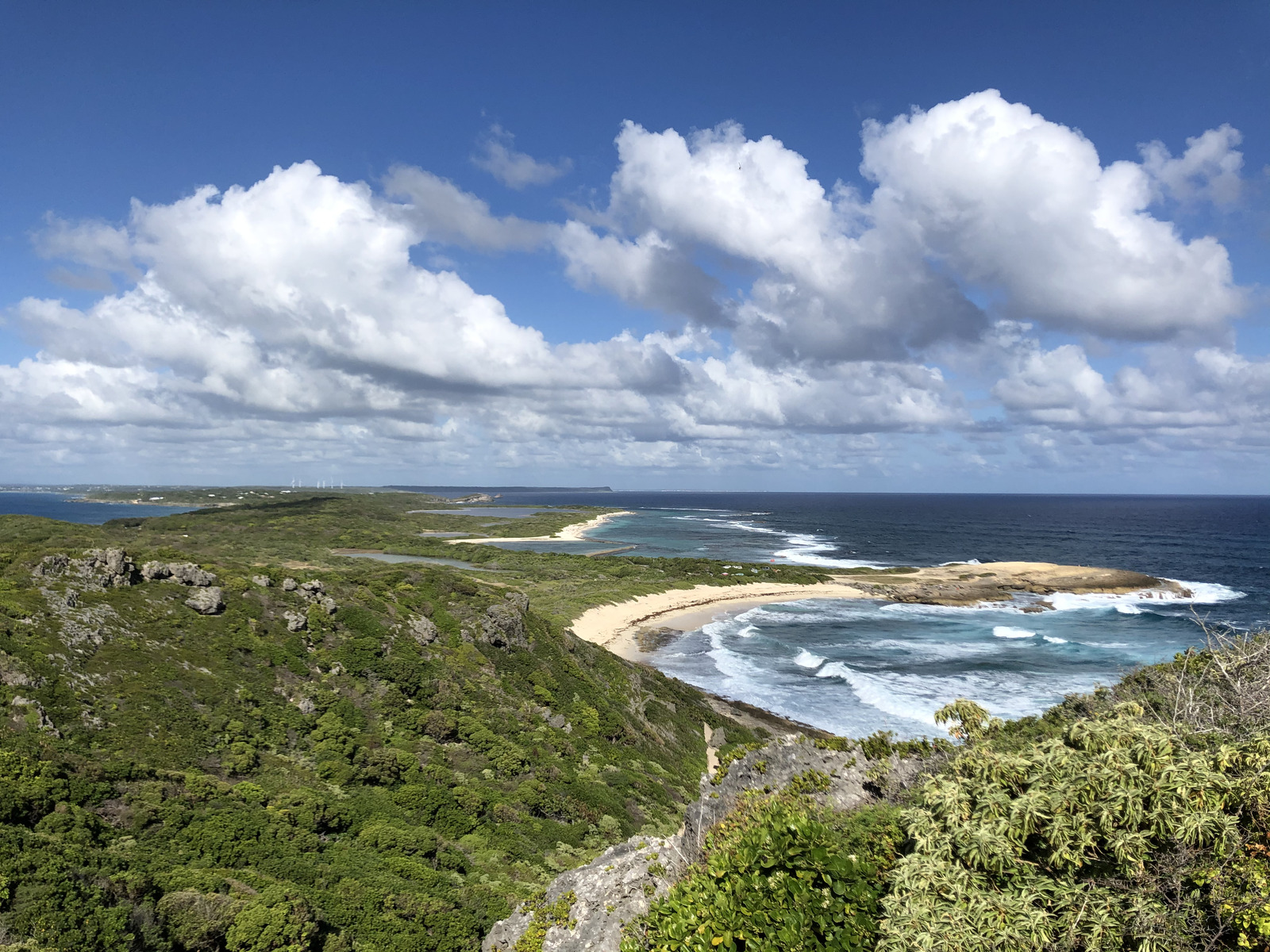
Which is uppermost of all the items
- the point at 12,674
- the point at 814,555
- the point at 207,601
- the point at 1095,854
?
the point at 1095,854

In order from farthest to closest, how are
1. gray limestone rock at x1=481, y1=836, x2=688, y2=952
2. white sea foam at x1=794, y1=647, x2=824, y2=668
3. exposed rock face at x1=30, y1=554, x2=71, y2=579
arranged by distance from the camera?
white sea foam at x1=794, y1=647, x2=824, y2=668
exposed rock face at x1=30, y1=554, x2=71, y2=579
gray limestone rock at x1=481, y1=836, x2=688, y2=952

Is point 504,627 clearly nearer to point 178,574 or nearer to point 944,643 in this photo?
point 178,574

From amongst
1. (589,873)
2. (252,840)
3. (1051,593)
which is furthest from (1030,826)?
(1051,593)

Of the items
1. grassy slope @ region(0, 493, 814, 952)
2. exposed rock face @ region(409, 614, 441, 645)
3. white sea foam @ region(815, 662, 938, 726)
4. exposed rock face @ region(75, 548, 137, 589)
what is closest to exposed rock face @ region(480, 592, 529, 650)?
grassy slope @ region(0, 493, 814, 952)

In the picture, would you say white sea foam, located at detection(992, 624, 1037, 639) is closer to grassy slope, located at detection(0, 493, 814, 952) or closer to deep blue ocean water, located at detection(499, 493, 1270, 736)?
deep blue ocean water, located at detection(499, 493, 1270, 736)

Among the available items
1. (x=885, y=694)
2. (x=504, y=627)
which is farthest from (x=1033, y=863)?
(x=885, y=694)

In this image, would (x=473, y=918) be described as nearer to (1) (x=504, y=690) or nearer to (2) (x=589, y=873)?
(2) (x=589, y=873)
